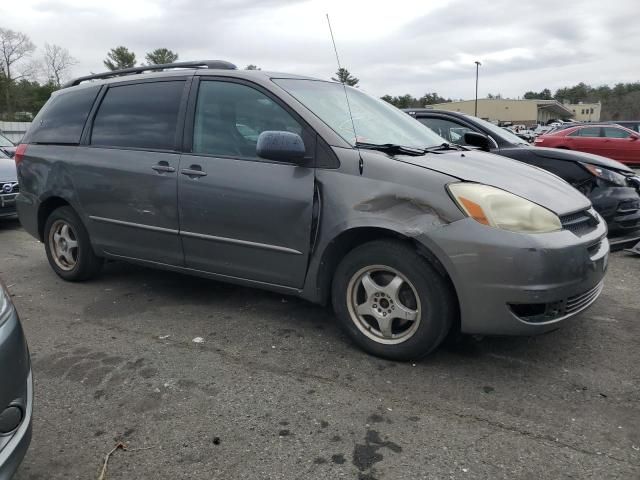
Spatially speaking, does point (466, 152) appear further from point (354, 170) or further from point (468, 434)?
point (468, 434)

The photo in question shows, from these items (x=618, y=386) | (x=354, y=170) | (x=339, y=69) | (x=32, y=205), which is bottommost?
(x=618, y=386)

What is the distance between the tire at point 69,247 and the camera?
479 cm

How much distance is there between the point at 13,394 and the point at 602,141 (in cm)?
1792

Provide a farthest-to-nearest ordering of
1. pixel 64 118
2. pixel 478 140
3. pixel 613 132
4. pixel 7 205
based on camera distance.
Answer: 1. pixel 613 132
2. pixel 7 205
3. pixel 478 140
4. pixel 64 118

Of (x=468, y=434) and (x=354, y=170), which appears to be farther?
(x=354, y=170)

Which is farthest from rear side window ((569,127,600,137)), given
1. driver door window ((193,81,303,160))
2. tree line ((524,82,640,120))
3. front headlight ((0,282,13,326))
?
tree line ((524,82,640,120))

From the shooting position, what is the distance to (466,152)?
3842mm

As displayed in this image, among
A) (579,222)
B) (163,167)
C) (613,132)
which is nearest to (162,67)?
(163,167)

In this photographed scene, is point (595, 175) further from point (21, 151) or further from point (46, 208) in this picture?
point (21, 151)

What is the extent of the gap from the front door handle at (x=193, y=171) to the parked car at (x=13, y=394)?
1.87 metres

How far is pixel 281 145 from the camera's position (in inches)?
130

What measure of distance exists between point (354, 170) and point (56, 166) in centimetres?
291

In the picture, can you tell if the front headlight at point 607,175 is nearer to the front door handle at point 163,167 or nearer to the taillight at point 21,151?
the front door handle at point 163,167

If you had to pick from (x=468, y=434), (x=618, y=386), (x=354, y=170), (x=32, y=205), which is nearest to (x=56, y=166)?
(x=32, y=205)
